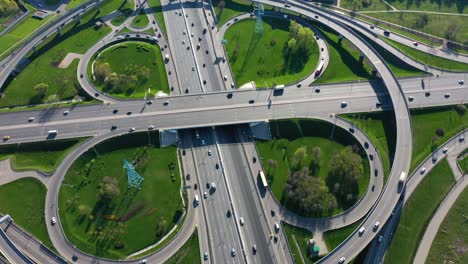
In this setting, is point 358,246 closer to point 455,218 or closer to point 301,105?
point 455,218

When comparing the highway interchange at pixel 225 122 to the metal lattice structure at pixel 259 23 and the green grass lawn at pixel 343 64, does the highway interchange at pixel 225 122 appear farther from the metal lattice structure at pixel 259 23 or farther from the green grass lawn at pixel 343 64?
the metal lattice structure at pixel 259 23

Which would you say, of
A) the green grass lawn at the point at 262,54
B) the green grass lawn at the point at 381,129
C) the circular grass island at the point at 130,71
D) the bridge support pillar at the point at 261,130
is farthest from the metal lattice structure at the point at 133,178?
the green grass lawn at the point at 381,129

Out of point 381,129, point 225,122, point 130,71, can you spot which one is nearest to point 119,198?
point 225,122

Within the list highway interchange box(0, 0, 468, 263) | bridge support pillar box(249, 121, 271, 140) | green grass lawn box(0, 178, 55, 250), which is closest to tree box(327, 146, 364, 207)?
highway interchange box(0, 0, 468, 263)

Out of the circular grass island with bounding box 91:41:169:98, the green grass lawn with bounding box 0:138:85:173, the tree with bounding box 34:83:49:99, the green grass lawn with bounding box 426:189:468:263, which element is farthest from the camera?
the circular grass island with bounding box 91:41:169:98

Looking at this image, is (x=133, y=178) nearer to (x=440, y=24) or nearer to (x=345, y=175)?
(x=345, y=175)

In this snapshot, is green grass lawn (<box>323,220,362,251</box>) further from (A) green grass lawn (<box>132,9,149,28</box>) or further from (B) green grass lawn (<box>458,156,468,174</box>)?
(A) green grass lawn (<box>132,9,149,28</box>)
